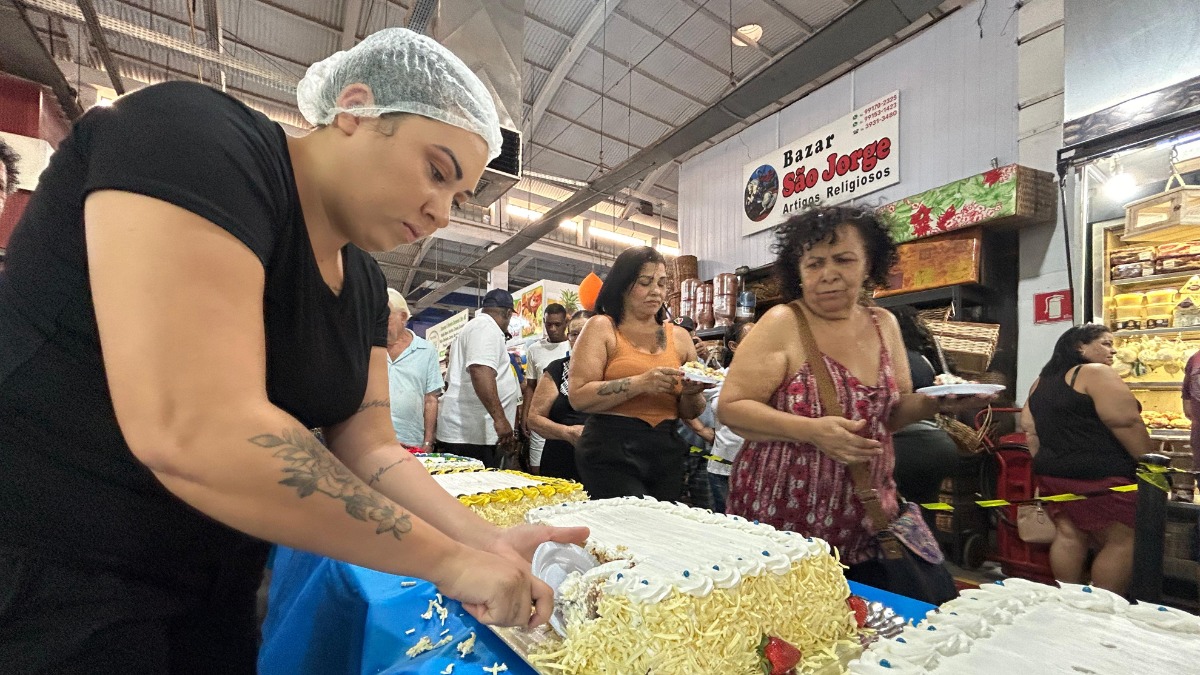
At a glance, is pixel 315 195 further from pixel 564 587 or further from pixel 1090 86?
pixel 1090 86

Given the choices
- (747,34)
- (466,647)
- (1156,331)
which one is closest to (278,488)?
(466,647)

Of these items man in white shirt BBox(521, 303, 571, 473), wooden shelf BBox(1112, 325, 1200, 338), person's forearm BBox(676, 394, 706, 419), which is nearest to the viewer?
person's forearm BBox(676, 394, 706, 419)

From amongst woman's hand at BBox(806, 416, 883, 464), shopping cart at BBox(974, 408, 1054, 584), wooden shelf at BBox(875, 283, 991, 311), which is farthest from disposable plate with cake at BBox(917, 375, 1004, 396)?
wooden shelf at BBox(875, 283, 991, 311)

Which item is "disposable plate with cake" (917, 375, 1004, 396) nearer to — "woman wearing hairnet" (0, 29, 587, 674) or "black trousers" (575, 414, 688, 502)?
"black trousers" (575, 414, 688, 502)

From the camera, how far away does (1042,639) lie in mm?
1142

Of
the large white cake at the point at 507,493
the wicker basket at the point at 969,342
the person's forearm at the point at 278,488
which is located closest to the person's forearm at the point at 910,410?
the large white cake at the point at 507,493

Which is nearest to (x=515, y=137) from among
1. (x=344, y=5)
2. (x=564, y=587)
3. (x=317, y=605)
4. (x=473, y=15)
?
(x=473, y=15)

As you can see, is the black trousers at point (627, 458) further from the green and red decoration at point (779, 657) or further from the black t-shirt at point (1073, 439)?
the black t-shirt at point (1073, 439)

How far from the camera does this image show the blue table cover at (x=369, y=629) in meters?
1.32

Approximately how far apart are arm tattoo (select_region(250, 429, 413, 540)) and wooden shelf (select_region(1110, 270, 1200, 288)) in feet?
19.5

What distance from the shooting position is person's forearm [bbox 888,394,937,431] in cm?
201

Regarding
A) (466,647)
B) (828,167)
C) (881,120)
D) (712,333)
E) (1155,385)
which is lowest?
(466,647)

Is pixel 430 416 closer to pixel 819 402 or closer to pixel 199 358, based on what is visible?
pixel 819 402

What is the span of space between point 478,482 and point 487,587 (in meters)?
1.78
